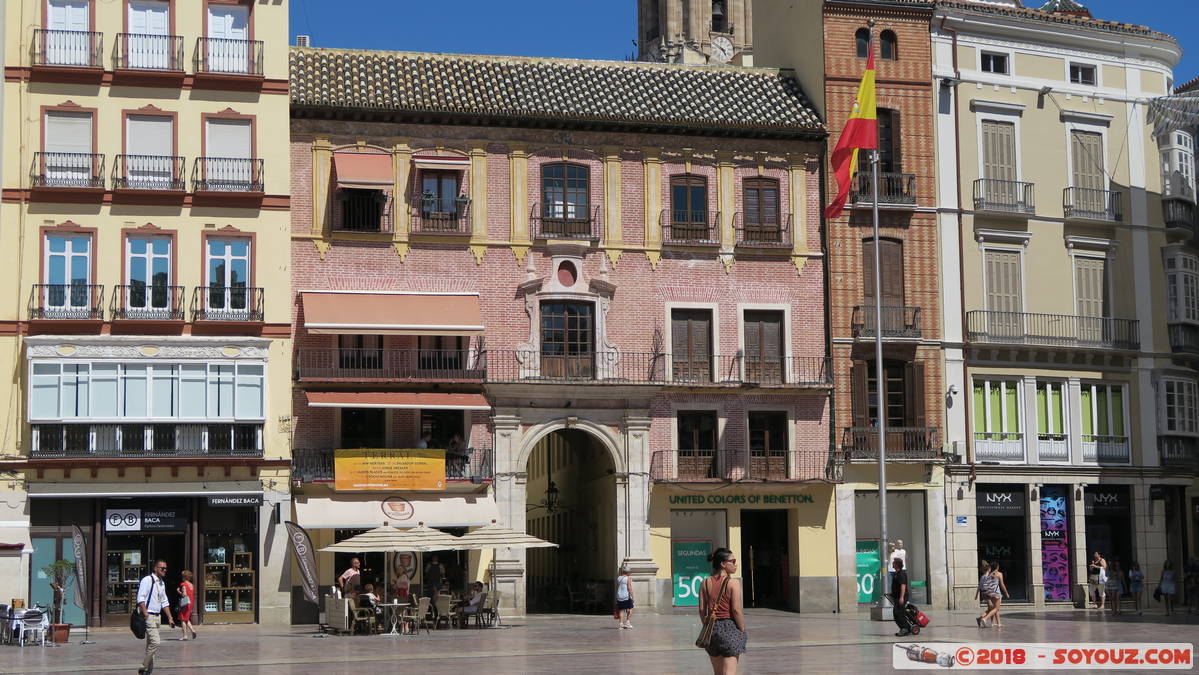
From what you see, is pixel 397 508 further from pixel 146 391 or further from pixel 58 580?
pixel 58 580

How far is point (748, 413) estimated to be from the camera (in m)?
49.8

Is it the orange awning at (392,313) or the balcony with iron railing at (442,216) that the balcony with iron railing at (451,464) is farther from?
the balcony with iron railing at (442,216)

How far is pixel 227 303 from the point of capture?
151ft

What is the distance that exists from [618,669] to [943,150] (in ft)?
92.2

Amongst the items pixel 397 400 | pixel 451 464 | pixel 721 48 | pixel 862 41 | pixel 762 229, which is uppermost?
pixel 721 48

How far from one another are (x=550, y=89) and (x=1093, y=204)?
1821 centimetres

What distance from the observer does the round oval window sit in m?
49.0

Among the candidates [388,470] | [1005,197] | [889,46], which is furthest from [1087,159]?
[388,470]

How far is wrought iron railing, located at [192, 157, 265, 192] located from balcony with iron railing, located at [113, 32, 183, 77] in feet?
8.65

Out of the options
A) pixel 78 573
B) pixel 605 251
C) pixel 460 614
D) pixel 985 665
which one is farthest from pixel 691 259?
pixel 985 665

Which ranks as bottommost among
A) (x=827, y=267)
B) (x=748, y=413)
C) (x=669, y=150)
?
(x=748, y=413)

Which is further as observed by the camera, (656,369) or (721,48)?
(721,48)

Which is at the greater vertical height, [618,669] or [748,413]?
[748,413]

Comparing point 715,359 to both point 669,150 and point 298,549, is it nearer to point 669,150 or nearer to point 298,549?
point 669,150
